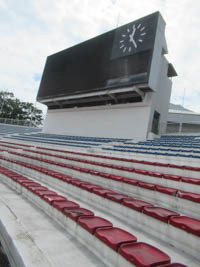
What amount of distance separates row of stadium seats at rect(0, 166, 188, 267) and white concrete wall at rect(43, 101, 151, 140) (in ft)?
25.3

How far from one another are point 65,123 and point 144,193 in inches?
463

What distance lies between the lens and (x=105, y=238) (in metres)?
1.25

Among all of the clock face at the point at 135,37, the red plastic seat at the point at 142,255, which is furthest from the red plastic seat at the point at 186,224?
the clock face at the point at 135,37

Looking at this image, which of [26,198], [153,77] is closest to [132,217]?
[26,198]

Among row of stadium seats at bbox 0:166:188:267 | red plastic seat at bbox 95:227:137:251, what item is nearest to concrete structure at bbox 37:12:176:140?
row of stadium seats at bbox 0:166:188:267

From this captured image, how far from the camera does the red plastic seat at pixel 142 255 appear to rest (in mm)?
980

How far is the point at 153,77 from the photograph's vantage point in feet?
28.8

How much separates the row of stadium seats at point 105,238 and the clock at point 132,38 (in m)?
9.05

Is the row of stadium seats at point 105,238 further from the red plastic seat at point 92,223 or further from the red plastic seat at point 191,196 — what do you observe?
the red plastic seat at point 191,196

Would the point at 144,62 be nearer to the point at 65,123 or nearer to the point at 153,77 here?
the point at 153,77

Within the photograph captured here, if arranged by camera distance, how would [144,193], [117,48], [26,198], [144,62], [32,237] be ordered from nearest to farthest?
[32,237]
[144,193]
[26,198]
[144,62]
[117,48]

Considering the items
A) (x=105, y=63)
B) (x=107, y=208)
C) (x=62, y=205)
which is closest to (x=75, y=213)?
(x=62, y=205)

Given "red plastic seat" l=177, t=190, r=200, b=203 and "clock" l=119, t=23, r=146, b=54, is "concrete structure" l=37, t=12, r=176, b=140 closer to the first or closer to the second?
"clock" l=119, t=23, r=146, b=54

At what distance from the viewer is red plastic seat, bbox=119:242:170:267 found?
38.6 inches
